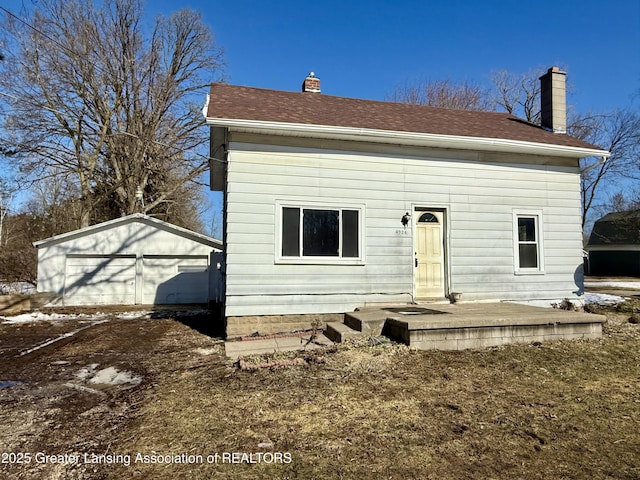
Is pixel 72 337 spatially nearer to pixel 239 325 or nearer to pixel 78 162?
pixel 239 325

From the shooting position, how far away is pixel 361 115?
29.6 feet

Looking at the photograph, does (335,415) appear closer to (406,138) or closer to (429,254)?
(429,254)

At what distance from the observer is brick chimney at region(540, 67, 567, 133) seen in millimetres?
10305

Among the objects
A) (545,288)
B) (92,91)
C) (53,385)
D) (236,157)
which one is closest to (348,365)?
(53,385)

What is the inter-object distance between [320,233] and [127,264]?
9.73 meters

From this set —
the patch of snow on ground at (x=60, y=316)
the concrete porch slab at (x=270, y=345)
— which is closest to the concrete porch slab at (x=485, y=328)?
the concrete porch slab at (x=270, y=345)

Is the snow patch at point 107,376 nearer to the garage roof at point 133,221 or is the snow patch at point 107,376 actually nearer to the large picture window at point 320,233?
the large picture window at point 320,233

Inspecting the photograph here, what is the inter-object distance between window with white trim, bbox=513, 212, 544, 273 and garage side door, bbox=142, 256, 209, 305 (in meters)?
10.7

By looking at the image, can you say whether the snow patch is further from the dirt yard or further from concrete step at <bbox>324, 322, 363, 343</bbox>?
concrete step at <bbox>324, 322, 363, 343</bbox>

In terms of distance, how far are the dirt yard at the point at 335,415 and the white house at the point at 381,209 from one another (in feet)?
7.01

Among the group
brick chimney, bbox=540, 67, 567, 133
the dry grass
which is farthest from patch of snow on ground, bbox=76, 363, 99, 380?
brick chimney, bbox=540, 67, 567, 133

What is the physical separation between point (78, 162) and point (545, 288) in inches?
814

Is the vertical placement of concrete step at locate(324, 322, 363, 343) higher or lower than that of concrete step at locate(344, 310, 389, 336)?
lower

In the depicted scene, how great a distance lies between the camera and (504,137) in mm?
8977
